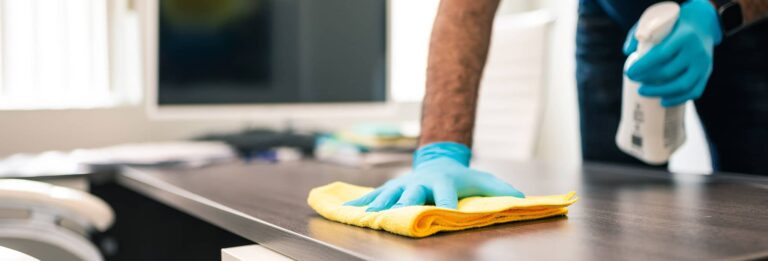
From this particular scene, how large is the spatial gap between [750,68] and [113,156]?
4.87ft

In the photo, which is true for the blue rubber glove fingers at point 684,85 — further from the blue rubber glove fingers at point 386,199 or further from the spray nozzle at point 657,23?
the blue rubber glove fingers at point 386,199

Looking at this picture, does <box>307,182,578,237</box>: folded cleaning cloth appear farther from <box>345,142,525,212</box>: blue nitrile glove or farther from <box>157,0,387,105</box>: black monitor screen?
<box>157,0,387,105</box>: black monitor screen

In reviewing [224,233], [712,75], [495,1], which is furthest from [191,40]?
[712,75]

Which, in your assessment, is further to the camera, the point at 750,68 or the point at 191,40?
the point at 191,40

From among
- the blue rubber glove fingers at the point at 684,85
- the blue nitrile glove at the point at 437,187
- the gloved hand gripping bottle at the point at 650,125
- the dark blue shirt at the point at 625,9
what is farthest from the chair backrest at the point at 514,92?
the blue nitrile glove at the point at 437,187

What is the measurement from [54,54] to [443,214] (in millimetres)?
2372

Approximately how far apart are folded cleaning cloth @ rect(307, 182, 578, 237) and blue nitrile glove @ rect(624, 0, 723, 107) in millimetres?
307

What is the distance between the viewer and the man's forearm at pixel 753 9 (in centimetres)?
110

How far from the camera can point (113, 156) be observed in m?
2.00

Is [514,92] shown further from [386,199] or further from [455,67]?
[386,199]

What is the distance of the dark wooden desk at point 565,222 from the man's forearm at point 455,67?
151 mm

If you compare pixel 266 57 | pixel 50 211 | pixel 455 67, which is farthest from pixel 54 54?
pixel 455 67

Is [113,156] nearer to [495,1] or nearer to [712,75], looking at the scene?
[495,1]

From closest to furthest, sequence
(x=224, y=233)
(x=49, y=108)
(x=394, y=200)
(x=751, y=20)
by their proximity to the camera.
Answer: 1. (x=394, y=200)
2. (x=751, y=20)
3. (x=224, y=233)
4. (x=49, y=108)
